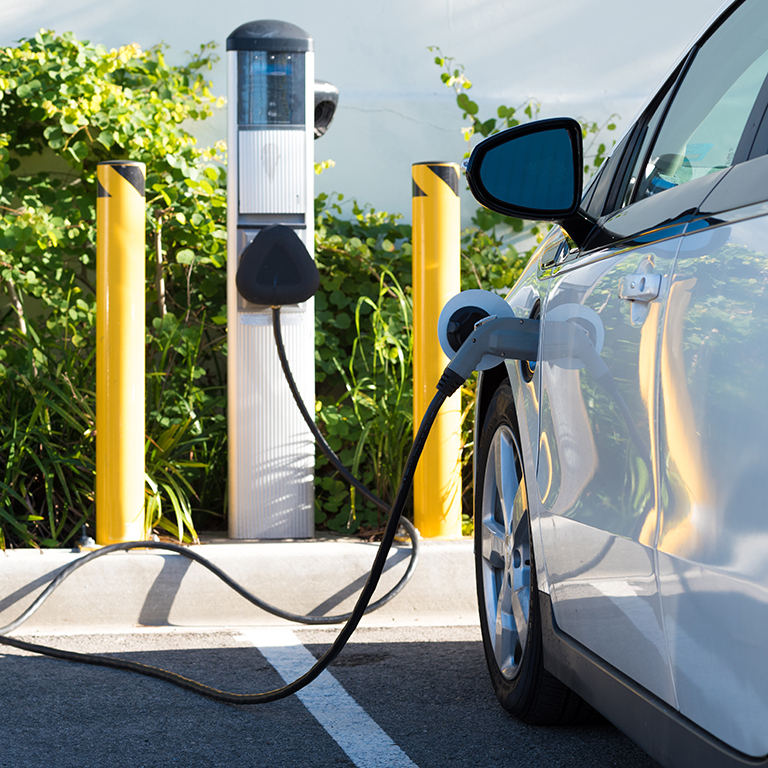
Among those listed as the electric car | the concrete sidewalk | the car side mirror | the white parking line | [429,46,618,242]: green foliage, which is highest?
[429,46,618,242]: green foliage

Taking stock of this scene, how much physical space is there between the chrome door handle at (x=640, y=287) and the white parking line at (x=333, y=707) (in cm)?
124

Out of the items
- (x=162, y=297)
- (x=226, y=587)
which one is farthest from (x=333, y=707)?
(x=162, y=297)

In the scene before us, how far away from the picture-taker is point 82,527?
3.87 metres

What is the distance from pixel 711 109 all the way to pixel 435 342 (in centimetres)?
214

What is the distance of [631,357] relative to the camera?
161 centimetres

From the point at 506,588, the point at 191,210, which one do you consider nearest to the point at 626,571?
the point at 506,588

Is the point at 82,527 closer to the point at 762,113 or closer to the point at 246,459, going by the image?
the point at 246,459

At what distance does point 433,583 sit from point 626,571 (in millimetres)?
2118

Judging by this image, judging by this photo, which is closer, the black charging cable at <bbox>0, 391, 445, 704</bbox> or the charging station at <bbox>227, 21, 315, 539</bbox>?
the black charging cable at <bbox>0, 391, 445, 704</bbox>

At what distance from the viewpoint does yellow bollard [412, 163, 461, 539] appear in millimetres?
3902

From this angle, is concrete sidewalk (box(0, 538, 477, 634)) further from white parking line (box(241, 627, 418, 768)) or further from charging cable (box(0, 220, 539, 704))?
white parking line (box(241, 627, 418, 768))

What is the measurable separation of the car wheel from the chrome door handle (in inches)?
28.4

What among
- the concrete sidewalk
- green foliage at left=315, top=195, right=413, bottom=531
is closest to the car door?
the concrete sidewalk

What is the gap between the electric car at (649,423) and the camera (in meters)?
1.26
